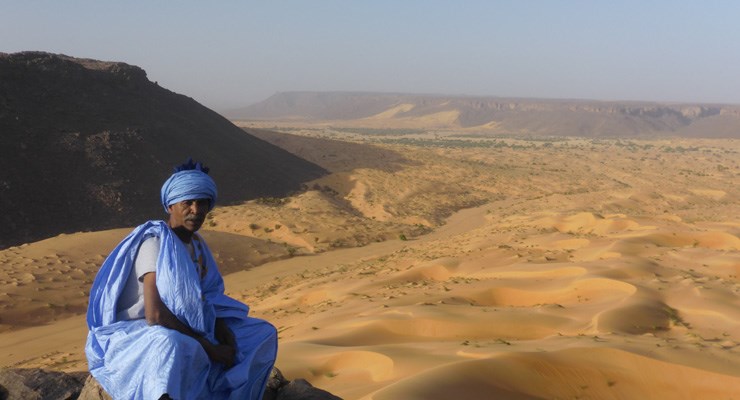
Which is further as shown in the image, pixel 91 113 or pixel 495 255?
pixel 91 113

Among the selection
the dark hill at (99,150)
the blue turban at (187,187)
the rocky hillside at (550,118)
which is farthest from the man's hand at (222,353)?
the rocky hillside at (550,118)

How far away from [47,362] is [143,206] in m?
10.2

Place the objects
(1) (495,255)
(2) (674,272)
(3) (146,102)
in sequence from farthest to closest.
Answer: (3) (146,102) → (1) (495,255) → (2) (674,272)

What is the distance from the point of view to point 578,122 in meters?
89.9

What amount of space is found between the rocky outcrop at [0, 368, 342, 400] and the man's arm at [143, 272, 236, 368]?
0.57 metres

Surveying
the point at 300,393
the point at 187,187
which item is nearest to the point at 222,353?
the point at 300,393

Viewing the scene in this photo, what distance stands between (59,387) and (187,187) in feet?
4.72

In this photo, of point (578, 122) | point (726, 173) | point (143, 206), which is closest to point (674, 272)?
point (143, 206)

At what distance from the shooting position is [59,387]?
343 cm

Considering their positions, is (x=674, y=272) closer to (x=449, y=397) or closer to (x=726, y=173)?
(x=449, y=397)

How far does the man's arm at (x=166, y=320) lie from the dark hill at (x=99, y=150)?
1316 centimetres

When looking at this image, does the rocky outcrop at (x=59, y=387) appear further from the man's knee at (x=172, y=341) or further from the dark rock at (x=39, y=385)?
the man's knee at (x=172, y=341)

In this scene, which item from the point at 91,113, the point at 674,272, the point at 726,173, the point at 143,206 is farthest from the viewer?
the point at 726,173

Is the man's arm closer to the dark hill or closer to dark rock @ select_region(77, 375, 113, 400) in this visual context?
dark rock @ select_region(77, 375, 113, 400)
